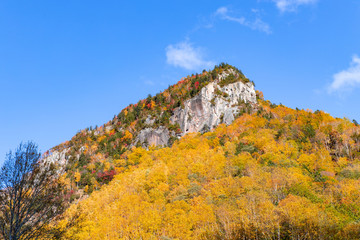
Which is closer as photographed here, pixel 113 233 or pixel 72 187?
pixel 113 233

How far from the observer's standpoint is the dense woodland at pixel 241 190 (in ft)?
106

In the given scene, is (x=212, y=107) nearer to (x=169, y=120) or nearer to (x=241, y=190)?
(x=169, y=120)

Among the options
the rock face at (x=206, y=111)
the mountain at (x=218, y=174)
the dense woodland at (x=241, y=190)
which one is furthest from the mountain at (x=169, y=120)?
the dense woodland at (x=241, y=190)

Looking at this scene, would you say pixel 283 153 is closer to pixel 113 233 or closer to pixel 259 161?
pixel 259 161

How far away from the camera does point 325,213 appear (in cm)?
3234

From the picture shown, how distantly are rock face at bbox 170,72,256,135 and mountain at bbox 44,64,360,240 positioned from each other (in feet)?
1.89

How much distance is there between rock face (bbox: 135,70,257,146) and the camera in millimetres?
124125

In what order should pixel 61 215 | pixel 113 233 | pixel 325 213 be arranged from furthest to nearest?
pixel 113 233
pixel 325 213
pixel 61 215

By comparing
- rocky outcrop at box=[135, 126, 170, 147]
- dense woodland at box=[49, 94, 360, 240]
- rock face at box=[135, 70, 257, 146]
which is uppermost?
rock face at box=[135, 70, 257, 146]

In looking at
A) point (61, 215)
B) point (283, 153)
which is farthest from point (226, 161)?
point (61, 215)

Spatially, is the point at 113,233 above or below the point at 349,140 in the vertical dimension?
below

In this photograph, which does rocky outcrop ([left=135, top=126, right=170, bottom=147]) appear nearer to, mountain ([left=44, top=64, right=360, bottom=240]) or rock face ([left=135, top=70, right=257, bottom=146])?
rock face ([left=135, top=70, right=257, bottom=146])

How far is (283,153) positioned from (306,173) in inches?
560

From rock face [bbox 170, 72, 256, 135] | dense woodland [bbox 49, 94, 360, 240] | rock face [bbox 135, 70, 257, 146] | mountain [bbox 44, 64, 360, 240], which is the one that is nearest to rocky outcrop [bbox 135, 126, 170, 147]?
rock face [bbox 135, 70, 257, 146]
